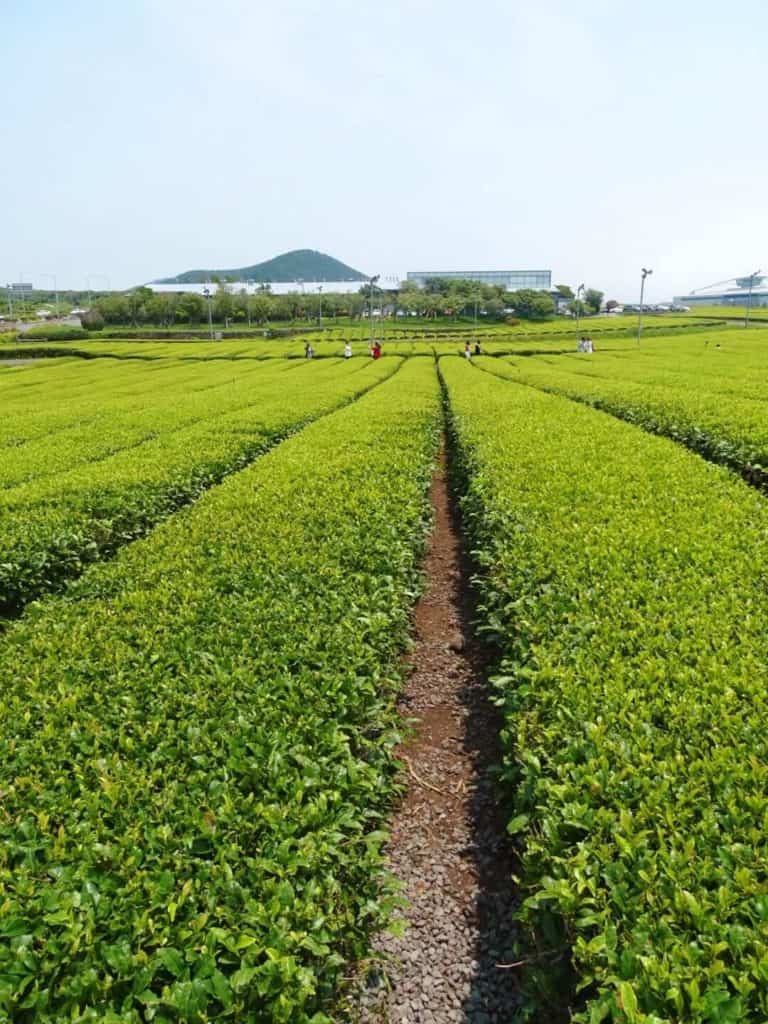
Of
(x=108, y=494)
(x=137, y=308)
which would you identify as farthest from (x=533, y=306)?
(x=108, y=494)

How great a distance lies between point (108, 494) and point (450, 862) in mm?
8290

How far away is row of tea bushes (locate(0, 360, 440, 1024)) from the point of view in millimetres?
2598

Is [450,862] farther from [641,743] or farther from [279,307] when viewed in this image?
[279,307]

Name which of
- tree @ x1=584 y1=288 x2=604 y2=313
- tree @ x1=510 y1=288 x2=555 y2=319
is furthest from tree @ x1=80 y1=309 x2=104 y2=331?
tree @ x1=584 y1=288 x2=604 y2=313

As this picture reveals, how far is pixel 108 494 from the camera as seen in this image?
10688 mm

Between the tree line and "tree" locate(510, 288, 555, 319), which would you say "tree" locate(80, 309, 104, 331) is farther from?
"tree" locate(510, 288, 555, 319)

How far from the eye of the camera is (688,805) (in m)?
3.28

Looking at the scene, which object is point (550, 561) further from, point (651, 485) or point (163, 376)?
point (163, 376)

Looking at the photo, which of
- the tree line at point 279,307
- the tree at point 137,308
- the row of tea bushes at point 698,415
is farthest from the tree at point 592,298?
the row of tea bushes at point 698,415

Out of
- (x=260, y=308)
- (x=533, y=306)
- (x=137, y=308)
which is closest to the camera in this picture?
(x=137, y=308)

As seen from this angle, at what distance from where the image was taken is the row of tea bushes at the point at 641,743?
2.58 metres

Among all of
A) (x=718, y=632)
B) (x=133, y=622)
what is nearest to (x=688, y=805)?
(x=718, y=632)

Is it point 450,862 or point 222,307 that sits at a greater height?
point 222,307

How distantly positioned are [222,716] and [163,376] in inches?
1671
